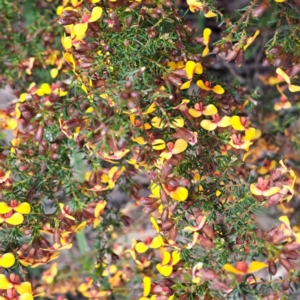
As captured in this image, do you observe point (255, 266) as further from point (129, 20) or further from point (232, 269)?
point (129, 20)

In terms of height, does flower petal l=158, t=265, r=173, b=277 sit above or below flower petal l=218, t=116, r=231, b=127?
below

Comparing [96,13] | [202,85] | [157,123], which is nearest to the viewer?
[96,13]

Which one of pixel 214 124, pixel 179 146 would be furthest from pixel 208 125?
pixel 179 146

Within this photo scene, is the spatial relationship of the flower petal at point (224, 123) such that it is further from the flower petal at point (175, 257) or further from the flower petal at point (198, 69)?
the flower petal at point (175, 257)

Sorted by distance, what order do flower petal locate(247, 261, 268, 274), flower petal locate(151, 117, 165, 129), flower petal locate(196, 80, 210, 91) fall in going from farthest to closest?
flower petal locate(196, 80, 210, 91), flower petal locate(151, 117, 165, 129), flower petal locate(247, 261, 268, 274)

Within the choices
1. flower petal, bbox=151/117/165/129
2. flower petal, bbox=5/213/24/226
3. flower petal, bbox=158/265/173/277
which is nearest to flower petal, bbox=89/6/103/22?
flower petal, bbox=151/117/165/129

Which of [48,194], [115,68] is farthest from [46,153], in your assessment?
[115,68]

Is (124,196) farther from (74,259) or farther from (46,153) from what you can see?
(46,153)

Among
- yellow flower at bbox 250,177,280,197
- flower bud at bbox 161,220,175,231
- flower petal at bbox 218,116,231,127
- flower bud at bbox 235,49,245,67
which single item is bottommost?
flower bud at bbox 161,220,175,231

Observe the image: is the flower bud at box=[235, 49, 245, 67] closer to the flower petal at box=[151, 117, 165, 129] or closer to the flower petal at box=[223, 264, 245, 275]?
the flower petal at box=[151, 117, 165, 129]

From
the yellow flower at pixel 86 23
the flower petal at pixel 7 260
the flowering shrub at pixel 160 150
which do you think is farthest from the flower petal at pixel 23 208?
the yellow flower at pixel 86 23

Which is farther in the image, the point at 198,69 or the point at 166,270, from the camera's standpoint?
the point at 198,69

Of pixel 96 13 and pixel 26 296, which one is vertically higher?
pixel 96 13
